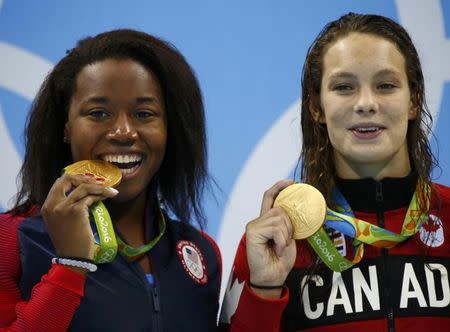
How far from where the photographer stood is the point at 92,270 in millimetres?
1660

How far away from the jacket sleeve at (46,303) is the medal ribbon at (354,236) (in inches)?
21.2

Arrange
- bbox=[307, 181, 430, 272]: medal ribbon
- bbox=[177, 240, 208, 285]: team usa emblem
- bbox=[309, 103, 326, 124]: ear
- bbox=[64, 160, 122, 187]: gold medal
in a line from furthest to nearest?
bbox=[309, 103, 326, 124]: ear
bbox=[177, 240, 208, 285]: team usa emblem
bbox=[307, 181, 430, 272]: medal ribbon
bbox=[64, 160, 122, 187]: gold medal

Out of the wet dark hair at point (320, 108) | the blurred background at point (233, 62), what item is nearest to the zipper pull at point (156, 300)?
the wet dark hair at point (320, 108)

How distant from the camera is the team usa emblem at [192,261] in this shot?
1933 millimetres

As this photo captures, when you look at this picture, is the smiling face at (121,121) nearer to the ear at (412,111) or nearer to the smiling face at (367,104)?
the smiling face at (367,104)

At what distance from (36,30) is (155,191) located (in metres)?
1.27

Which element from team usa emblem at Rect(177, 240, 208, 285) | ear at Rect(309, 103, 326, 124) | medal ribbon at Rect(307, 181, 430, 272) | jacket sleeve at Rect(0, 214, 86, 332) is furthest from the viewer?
ear at Rect(309, 103, 326, 124)

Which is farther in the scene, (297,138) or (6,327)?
(297,138)

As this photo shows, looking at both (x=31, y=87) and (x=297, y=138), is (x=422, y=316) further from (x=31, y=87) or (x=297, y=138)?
(x=31, y=87)

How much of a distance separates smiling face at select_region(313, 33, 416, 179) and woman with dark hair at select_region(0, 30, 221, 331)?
354 millimetres

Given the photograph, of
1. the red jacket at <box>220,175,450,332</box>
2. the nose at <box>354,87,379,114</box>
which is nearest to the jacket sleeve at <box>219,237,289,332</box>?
the red jacket at <box>220,175,450,332</box>

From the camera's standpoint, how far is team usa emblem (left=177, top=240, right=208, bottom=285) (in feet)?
6.34

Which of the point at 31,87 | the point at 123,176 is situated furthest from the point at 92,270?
the point at 31,87

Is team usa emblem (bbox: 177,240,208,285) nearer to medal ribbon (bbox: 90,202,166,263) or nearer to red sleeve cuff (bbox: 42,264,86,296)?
medal ribbon (bbox: 90,202,166,263)
